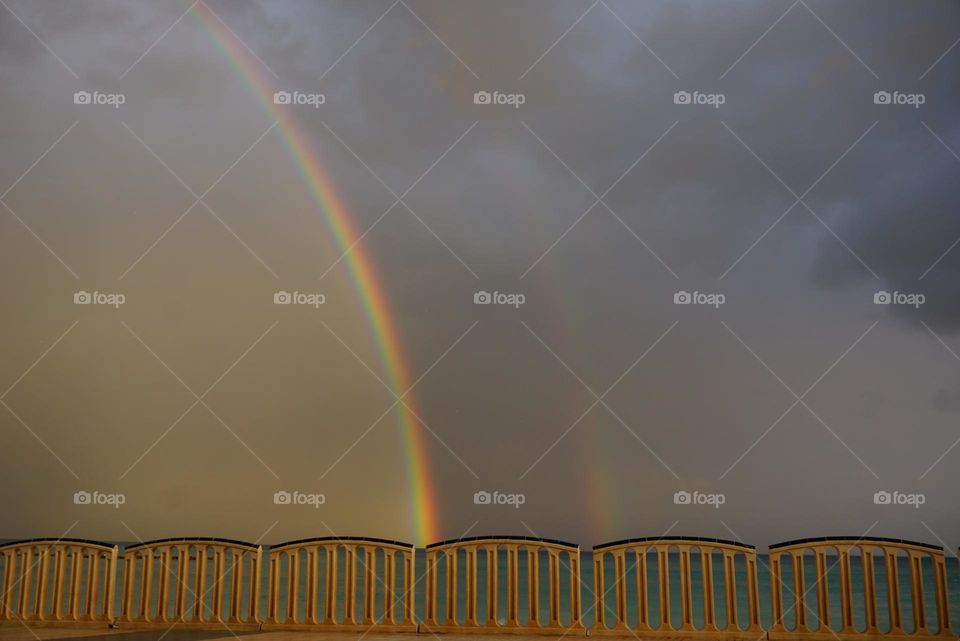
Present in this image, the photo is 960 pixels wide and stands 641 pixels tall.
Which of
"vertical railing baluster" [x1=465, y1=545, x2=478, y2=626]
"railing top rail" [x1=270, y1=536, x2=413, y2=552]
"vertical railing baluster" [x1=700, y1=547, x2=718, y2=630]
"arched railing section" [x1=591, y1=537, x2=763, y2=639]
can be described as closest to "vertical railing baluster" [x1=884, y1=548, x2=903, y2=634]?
"arched railing section" [x1=591, y1=537, x2=763, y2=639]

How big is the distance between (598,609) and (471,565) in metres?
1.38

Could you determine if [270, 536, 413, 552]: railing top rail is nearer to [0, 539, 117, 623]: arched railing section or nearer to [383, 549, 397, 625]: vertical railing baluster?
[383, 549, 397, 625]: vertical railing baluster

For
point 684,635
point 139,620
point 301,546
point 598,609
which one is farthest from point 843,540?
point 139,620

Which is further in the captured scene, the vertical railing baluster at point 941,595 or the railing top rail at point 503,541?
the railing top rail at point 503,541

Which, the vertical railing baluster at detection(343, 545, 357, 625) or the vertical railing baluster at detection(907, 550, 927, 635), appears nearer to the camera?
the vertical railing baluster at detection(907, 550, 927, 635)

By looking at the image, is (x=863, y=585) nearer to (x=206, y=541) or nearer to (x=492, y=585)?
(x=492, y=585)

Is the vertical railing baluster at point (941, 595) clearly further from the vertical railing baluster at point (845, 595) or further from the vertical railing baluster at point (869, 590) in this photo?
the vertical railing baluster at point (845, 595)

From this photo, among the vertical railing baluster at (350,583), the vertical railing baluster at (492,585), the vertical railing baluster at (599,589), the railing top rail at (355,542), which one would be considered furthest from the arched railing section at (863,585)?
the vertical railing baluster at (350,583)

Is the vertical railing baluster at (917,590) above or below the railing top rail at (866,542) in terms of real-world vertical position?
below

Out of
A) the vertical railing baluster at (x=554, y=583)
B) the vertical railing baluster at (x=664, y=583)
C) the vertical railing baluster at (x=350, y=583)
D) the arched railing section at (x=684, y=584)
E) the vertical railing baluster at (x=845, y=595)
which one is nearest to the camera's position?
the vertical railing baluster at (x=554, y=583)

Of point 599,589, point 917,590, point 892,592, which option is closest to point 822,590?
point 892,592

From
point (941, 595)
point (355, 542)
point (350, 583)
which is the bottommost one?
point (941, 595)

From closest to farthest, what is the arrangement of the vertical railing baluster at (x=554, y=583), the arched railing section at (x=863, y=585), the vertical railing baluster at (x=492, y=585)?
the vertical railing baluster at (x=554, y=583) → the arched railing section at (x=863, y=585) → the vertical railing baluster at (x=492, y=585)

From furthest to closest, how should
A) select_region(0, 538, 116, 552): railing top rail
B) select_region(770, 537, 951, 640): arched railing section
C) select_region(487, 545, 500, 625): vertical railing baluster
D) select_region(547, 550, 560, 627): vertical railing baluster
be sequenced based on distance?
select_region(0, 538, 116, 552): railing top rail
select_region(487, 545, 500, 625): vertical railing baluster
select_region(770, 537, 951, 640): arched railing section
select_region(547, 550, 560, 627): vertical railing baluster
